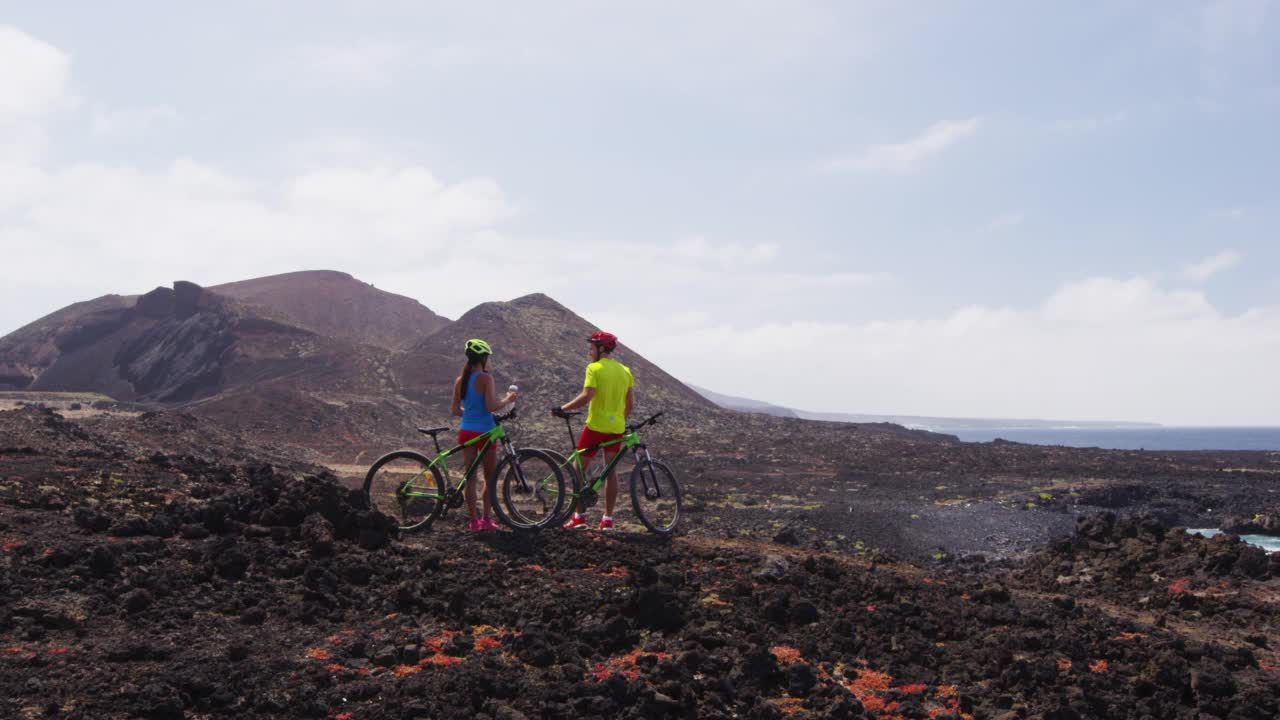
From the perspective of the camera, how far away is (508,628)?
6.24 m

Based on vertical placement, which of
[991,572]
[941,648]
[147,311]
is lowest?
[991,572]

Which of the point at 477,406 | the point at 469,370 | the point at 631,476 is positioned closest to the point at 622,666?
the point at 631,476

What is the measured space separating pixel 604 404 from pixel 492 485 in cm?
164

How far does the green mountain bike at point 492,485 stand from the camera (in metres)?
9.09

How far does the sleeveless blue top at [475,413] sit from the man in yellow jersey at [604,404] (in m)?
0.81

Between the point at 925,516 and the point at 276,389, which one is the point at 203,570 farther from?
the point at 276,389

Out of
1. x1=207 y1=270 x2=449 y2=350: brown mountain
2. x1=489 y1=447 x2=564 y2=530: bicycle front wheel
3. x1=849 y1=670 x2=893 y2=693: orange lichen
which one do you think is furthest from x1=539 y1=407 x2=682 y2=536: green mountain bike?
x1=207 y1=270 x2=449 y2=350: brown mountain

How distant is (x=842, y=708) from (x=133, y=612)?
213 inches

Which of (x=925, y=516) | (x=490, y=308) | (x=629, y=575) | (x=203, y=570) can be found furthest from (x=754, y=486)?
(x=490, y=308)

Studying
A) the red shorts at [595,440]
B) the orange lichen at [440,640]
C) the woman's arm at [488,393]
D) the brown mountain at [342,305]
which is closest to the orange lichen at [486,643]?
the orange lichen at [440,640]

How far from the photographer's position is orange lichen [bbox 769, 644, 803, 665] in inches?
232

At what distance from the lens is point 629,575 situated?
7.23 meters

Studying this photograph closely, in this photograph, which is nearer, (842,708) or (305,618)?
(842,708)

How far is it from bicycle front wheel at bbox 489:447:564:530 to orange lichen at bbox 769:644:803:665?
374 cm
